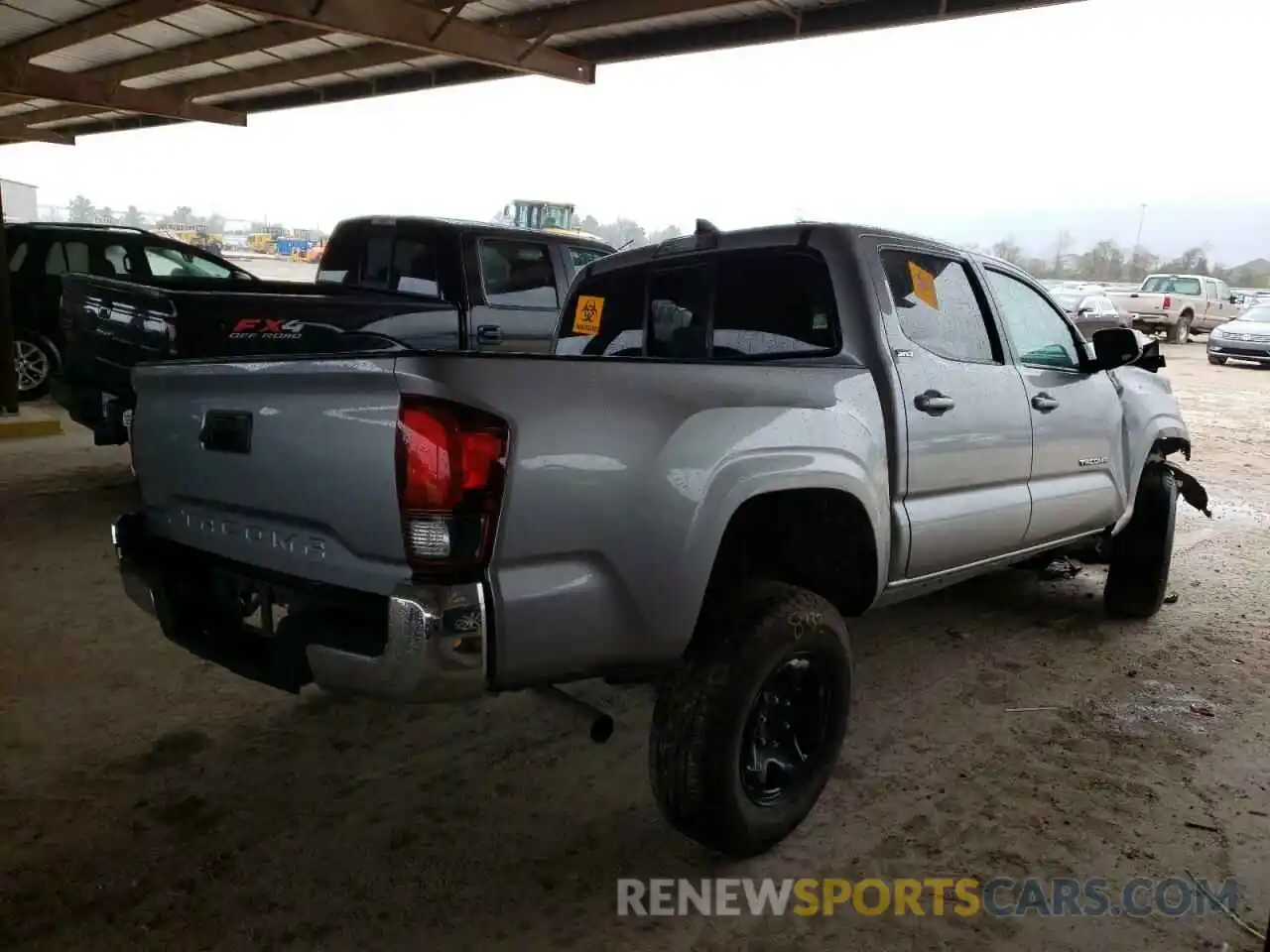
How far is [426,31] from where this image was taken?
32.2 feet

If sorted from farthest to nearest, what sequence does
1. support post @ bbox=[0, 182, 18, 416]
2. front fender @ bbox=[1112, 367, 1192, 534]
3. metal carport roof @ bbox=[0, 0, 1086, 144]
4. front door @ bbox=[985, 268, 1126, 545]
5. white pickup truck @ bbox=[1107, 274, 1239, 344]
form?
white pickup truck @ bbox=[1107, 274, 1239, 344]
metal carport roof @ bbox=[0, 0, 1086, 144]
support post @ bbox=[0, 182, 18, 416]
front fender @ bbox=[1112, 367, 1192, 534]
front door @ bbox=[985, 268, 1126, 545]

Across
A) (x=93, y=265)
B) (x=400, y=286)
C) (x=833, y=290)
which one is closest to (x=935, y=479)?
(x=833, y=290)

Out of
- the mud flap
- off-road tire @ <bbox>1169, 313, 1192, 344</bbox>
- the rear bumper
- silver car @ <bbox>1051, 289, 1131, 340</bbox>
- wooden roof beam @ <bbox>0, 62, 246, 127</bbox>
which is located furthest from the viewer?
off-road tire @ <bbox>1169, 313, 1192, 344</bbox>

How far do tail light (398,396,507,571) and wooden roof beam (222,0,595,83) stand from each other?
873cm

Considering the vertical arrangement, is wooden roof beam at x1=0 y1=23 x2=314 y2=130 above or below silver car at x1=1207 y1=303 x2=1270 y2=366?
above

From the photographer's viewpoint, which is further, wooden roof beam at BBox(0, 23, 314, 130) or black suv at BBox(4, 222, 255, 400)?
wooden roof beam at BBox(0, 23, 314, 130)

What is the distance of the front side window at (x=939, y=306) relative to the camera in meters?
3.18

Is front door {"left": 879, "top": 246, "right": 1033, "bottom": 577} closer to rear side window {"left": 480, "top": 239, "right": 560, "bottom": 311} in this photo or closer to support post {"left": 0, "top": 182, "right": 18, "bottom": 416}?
rear side window {"left": 480, "top": 239, "right": 560, "bottom": 311}

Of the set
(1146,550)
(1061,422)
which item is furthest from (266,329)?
(1146,550)

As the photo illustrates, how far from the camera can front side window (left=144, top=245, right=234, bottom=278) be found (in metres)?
9.47

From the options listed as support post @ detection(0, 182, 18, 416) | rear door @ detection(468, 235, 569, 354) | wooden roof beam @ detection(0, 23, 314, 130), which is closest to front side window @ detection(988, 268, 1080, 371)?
rear door @ detection(468, 235, 569, 354)

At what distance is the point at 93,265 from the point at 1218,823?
34.3 feet

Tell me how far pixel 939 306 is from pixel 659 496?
1.75 meters

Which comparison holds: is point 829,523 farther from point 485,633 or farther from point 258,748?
point 258,748
